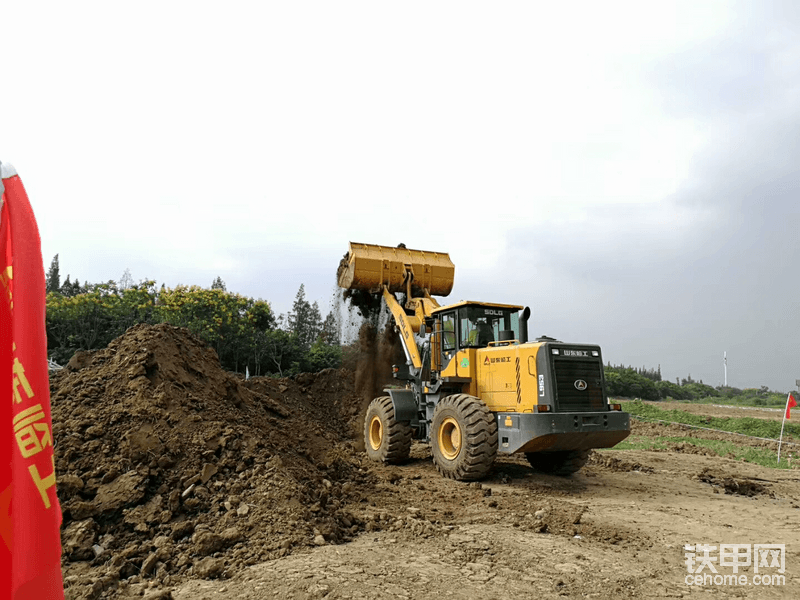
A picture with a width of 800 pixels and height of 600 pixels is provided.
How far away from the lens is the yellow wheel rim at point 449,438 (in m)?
9.27

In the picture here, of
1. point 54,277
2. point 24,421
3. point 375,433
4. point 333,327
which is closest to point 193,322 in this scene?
point 333,327

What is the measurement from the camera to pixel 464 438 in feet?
29.2

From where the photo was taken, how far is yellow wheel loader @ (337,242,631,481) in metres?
8.65

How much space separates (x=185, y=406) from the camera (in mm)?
7449

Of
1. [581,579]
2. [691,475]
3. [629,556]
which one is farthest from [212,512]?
[691,475]

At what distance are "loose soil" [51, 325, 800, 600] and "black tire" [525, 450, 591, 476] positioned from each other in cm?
24

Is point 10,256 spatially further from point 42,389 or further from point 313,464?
point 313,464

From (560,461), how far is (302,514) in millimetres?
6012

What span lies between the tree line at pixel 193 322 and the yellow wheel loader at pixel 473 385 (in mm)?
14803

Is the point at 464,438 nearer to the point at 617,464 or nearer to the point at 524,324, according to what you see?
the point at 524,324

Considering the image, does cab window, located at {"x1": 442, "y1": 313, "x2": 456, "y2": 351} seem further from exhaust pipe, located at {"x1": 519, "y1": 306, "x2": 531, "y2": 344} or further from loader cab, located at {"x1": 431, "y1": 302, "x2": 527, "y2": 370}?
exhaust pipe, located at {"x1": 519, "y1": 306, "x2": 531, "y2": 344}

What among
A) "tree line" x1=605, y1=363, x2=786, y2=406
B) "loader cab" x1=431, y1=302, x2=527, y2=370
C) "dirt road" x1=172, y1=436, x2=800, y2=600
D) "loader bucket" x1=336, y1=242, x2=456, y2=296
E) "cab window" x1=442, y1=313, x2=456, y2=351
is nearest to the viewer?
"dirt road" x1=172, y1=436, x2=800, y2=600

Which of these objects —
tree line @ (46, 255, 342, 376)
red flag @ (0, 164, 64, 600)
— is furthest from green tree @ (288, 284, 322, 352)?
red flag @ (0, 164, 64, 600)

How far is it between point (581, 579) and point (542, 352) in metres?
4.29
